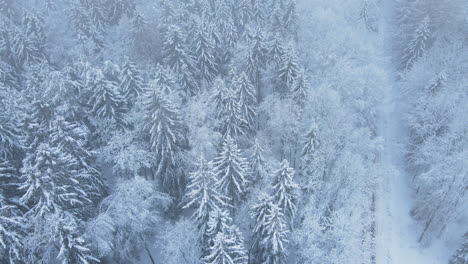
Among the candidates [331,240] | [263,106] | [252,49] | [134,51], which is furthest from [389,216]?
[134,51]

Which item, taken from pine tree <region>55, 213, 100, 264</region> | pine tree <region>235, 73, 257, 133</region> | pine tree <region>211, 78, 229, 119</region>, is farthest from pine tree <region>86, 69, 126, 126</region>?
pine tree <region>55, 213, 100, 264</region>

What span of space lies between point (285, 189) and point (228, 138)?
6.68 m

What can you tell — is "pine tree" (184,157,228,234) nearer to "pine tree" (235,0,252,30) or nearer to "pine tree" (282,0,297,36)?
"pine tree" (282,0,297,36)

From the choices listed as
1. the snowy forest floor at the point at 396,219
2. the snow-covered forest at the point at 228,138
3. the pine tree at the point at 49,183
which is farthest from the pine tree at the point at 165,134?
the snowy forest floor at the point at 396,219

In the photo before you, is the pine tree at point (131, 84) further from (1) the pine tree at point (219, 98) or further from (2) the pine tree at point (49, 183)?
(2) the pine tree at point (49, 183)

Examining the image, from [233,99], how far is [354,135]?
15183 mm

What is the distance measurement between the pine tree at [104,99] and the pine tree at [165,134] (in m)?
4.21

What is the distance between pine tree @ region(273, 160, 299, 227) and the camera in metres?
29.1

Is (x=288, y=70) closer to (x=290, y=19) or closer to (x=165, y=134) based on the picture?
(x=290, y=19)

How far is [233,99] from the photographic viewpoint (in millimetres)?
37375

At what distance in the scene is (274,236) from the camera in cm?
2755

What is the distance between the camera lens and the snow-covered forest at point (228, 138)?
2873cm

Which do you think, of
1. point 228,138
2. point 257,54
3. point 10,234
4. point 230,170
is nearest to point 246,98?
point 257,54

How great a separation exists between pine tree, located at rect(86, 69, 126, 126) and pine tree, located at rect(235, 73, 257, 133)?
13.3 meters
